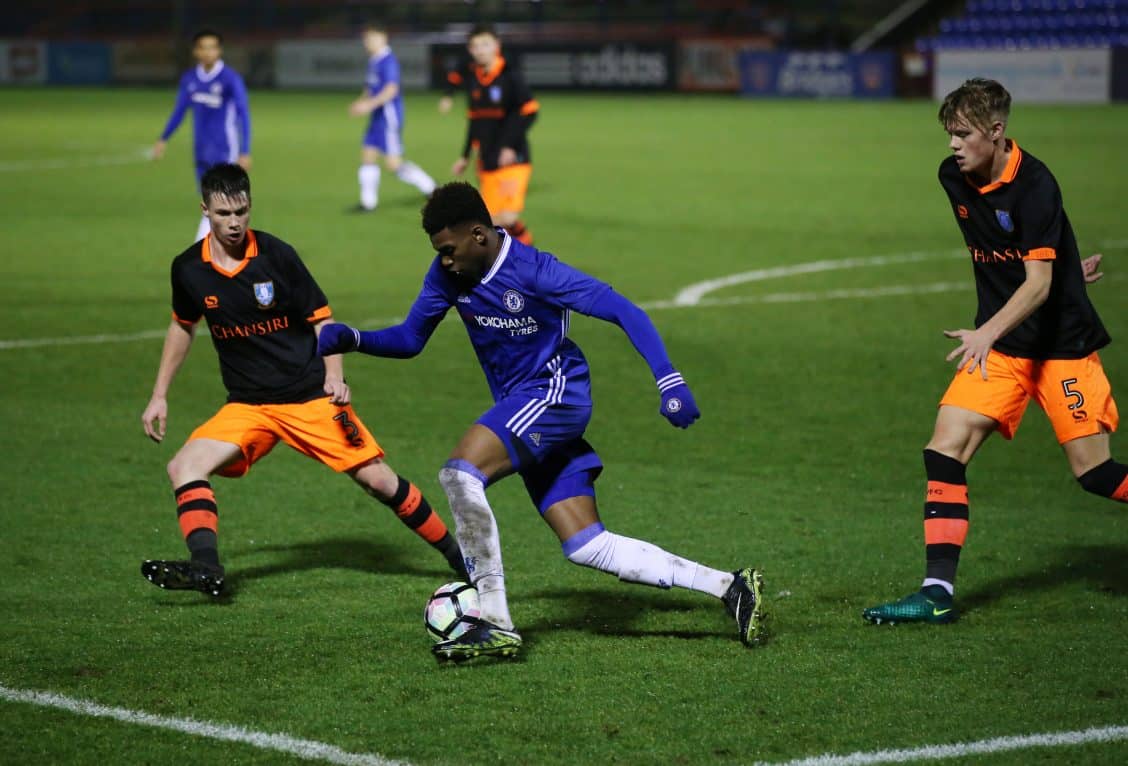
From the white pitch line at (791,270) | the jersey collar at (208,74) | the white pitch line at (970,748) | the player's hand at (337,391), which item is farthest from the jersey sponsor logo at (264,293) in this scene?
the jersey collar at (208,74)

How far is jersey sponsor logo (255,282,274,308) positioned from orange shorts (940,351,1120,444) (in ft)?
8.96

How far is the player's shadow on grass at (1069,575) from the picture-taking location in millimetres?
6199

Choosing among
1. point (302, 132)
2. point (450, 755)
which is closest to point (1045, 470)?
point (450, 755)

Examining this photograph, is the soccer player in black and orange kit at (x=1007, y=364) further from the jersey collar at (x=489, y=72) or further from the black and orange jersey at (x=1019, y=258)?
the jersey collar at (x=489, y=72)

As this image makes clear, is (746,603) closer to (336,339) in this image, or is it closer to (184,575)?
(336,339)

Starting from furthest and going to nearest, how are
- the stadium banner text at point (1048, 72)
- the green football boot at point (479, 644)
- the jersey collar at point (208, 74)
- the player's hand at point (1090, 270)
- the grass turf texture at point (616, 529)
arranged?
the stadium banner text at point (1048, 72), the jersey collar at point (208, 74), the player's hand at point (1090, 270), the green football boot at point (479, 644), the grass turf texture at point (616, 529)

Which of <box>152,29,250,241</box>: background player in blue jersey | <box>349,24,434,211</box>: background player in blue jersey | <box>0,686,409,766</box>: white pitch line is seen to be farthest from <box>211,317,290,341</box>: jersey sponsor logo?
<box>349,24,434,211</box>: background player in blue jersey

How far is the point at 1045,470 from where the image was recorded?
826cm

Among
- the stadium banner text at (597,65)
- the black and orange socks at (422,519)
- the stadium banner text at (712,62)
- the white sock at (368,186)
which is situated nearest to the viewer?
the black and orange socks at (422,519)

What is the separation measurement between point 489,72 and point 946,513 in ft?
37.3

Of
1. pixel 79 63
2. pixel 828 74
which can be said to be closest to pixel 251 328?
pixel 828 74

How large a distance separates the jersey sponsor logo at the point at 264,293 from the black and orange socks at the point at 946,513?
270 centimetres

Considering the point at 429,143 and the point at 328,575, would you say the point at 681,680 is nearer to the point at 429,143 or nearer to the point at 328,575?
the point at 328,575

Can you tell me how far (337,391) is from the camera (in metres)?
5.84
